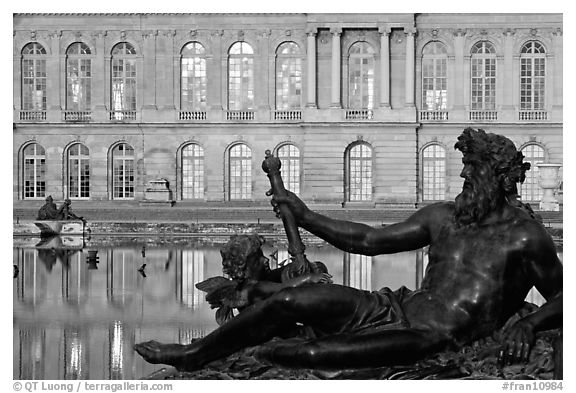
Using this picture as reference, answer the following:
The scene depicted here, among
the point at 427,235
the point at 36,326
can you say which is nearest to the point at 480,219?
the point at 427,235

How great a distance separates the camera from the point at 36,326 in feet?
32.2

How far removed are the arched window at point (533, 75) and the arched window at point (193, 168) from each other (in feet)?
44.8

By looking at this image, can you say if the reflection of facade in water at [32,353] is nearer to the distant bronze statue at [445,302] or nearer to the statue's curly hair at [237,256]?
the distant bronze statue at [445,302]

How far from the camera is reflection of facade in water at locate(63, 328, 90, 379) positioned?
7.03 metres

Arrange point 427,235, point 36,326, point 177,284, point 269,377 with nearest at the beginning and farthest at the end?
1. point 269,377
2. point 427,235
3. point 36,326
4. point 177,284

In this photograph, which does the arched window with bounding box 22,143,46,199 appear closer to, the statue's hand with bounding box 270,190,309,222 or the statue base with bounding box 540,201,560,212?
the statue base with bounding box 540,201,560,212

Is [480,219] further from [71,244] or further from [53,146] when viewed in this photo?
[53,146]

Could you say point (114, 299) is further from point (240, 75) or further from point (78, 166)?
point (78, 166)

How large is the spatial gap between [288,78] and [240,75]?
6.63ft

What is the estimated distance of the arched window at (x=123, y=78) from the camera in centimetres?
4712

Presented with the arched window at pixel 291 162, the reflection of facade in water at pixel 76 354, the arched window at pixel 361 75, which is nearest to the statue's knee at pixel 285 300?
the reflection of facade in water at pixel 76 354

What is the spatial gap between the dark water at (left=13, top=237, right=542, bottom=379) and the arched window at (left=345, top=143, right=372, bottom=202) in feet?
72.0

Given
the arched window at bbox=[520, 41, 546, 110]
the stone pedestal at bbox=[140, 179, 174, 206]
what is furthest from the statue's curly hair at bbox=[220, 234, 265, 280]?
the arched window at bbox=[520, 41, 546, 110]

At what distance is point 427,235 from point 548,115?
41.3 meters
